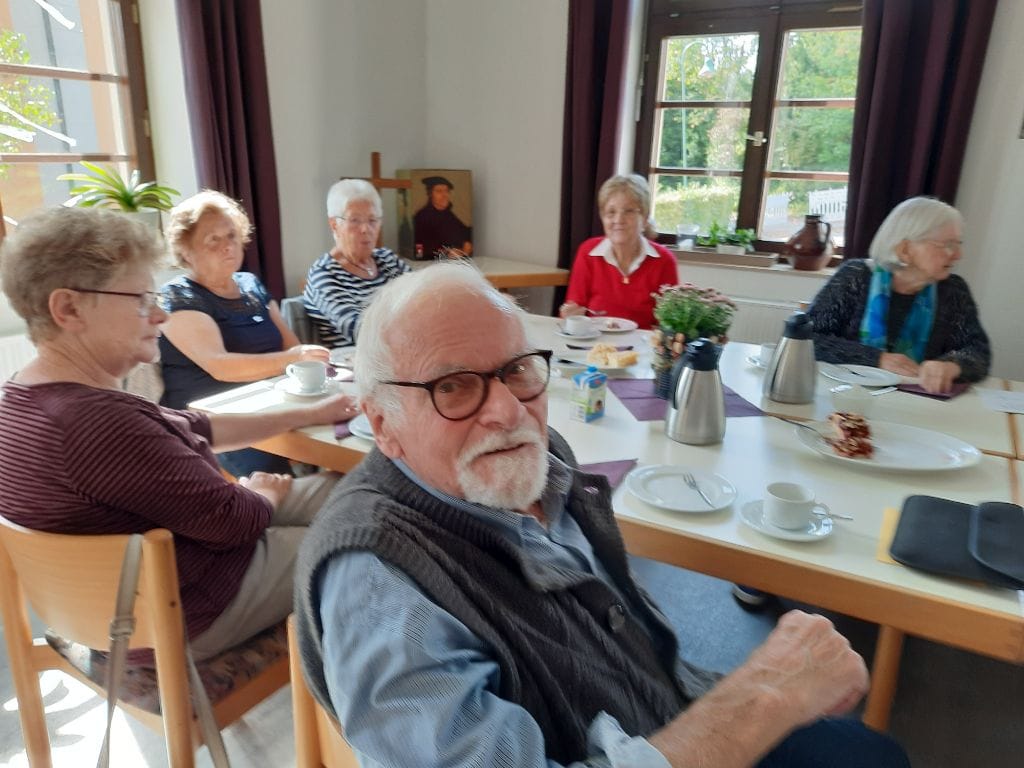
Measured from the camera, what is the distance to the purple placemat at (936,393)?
186 cm

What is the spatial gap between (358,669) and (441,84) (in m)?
4.07

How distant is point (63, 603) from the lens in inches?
41.8

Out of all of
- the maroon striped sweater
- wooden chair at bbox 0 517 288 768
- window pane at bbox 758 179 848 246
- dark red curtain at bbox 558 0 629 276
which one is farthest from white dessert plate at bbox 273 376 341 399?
window pane at bbox 758 179 848 246

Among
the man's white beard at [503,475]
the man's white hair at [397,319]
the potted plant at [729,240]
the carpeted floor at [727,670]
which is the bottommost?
the carpeted floor at [727,670]

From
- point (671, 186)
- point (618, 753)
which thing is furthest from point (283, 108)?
point (618, 753)

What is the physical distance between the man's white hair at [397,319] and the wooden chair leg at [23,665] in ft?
2.33

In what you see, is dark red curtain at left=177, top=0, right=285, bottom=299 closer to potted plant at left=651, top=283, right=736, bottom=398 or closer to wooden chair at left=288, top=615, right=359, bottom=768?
potted plant at left=651, top=283, right=736, bottom=398

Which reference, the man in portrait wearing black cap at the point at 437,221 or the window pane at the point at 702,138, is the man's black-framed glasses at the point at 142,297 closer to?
the man in portrait wearing black cap at the point at 437,221

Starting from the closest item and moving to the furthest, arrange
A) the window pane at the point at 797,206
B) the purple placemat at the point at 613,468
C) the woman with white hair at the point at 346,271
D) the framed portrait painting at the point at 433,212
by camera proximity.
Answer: the purple placemat at the point at 613,468 → the woman with white hair at the point at 346,271 → the window pane at the point at 797,206 → the framed portrait painting at the point at 433,212

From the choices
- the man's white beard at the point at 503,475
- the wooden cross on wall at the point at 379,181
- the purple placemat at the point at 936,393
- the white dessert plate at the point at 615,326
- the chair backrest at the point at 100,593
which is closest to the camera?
the man's white beard at the point at 503,475

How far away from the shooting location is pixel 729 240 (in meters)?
3.68

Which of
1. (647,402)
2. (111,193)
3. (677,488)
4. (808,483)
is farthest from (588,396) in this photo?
A: (111,193)

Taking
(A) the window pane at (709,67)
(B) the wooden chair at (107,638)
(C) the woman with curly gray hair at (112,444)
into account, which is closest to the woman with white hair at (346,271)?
(C) the woman with curly gray hair at (112,444)

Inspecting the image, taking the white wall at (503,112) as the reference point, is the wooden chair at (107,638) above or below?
below
